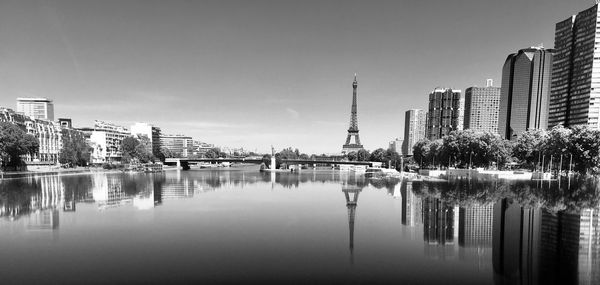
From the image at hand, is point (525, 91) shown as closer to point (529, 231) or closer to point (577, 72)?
point (577, 72)

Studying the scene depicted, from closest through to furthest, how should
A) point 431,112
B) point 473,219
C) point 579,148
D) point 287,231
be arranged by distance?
1. point 287,231
2. point 473,219
3. point 579,148
4. point 431,112

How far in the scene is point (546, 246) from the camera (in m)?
18.0

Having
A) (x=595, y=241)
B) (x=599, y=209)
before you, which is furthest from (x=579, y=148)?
(x=595, y=241)

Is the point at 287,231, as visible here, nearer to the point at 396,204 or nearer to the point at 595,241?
the point at 396,204

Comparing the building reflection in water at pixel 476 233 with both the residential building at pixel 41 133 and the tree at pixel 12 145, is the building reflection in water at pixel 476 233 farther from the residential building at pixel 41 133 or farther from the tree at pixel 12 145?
the residential building at pixel 41 133

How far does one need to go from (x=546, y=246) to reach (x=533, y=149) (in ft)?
221

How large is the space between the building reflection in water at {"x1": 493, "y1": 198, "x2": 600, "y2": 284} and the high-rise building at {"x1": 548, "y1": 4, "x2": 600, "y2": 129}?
95833 mm

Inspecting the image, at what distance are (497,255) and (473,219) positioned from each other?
370 inches

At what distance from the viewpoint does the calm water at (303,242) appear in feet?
45.9

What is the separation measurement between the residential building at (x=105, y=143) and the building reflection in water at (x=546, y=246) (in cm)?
13239

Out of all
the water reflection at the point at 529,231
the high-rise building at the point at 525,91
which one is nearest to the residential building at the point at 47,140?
the water reflection at the point at 529,231

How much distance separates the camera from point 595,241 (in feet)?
62.3

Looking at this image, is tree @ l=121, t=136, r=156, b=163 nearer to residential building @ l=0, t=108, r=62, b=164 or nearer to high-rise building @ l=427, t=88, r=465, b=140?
residential building @ l=0, t=108, r=62, b=164

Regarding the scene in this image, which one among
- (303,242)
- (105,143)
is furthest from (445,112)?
(105,143)
